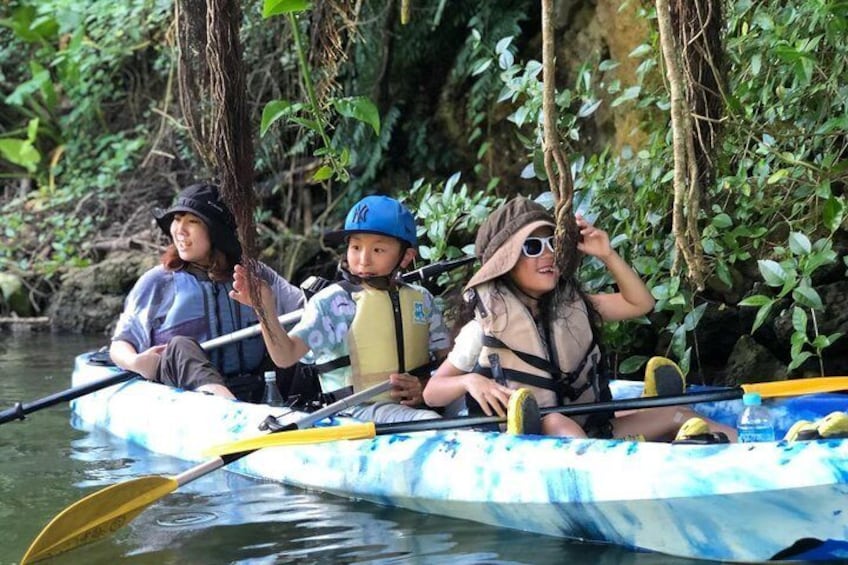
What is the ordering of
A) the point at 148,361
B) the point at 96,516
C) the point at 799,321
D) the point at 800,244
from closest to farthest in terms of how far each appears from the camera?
the point at 96,516 < the point at 800,244 < the point at 799,321 < the point at 148,361

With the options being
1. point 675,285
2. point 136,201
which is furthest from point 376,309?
point 136,201

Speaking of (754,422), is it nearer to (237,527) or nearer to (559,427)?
(559,427)

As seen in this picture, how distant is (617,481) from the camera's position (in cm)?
345

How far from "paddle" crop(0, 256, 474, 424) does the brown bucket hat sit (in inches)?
44.4

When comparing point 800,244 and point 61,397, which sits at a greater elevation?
point 800,244

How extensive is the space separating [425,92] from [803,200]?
15.3 ft

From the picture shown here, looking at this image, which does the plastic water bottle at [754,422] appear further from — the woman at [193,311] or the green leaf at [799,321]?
the woman at [193,311]

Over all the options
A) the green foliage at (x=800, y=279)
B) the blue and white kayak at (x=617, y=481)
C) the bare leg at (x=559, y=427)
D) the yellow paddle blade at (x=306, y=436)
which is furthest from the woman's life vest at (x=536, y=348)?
the green foliage at (x=800, y=279)

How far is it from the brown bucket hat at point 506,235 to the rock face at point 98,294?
20.9ft

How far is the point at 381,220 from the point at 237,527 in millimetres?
1245

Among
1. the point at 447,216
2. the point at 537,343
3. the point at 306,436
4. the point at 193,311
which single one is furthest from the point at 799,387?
the point at 193,311

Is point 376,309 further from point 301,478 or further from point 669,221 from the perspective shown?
point 669,221

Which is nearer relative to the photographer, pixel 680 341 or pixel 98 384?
pixel 680 341

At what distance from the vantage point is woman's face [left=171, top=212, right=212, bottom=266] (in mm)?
5418
